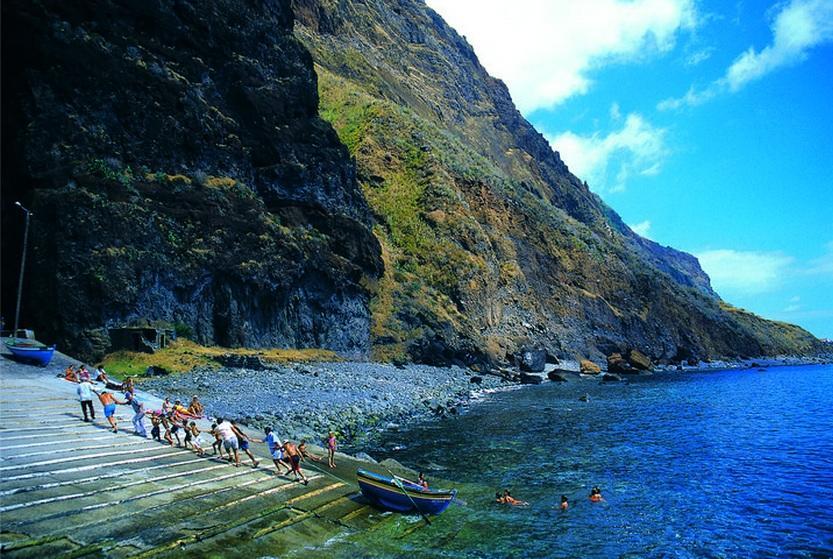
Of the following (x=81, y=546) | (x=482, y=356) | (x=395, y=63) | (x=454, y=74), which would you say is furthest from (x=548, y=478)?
(x=454, y=74)

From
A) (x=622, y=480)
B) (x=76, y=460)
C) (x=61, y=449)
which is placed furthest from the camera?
(x=622, y=480)

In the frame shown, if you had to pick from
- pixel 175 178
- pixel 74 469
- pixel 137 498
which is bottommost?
pixel 137 498

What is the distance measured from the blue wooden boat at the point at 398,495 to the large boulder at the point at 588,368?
6244cm

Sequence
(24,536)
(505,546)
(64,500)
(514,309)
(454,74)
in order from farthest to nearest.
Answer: (454,74)
(514,309)
(505,546)
(64,500)
(24,536)

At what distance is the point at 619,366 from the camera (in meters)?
79.2

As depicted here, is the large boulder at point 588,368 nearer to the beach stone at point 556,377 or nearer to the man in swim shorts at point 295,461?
the beach stone at point 556,377

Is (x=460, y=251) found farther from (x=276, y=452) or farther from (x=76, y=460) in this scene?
(x=76, y=460)

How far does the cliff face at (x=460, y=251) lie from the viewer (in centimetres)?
6844

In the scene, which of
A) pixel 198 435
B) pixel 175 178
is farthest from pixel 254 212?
pixel 198 435

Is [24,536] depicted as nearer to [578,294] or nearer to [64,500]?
[64,500]

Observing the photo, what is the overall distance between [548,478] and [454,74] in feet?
490

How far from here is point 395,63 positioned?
434 ft

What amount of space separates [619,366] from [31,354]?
72715 millimetres

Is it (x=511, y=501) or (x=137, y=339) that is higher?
(x=137, y=339)
